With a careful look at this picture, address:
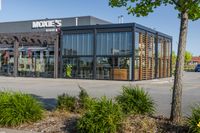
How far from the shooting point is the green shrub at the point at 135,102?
9.19 metres

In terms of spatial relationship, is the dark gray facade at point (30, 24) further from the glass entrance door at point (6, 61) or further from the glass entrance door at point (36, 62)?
the glass entrance door at point (6, 61)

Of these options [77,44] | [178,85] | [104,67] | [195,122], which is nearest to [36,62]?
[77,44]

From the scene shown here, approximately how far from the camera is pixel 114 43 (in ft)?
118

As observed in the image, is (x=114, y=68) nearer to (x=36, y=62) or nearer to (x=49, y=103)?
(x=36, y=62)

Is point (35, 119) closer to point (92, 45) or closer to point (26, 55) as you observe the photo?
point (92, 45)

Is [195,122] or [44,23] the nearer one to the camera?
[195,122]

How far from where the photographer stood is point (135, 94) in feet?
31.0

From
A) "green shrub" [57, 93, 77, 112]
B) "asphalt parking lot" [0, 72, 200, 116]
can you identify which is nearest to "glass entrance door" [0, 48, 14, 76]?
"asphalt parking lot" [0, 72, 200, 116]

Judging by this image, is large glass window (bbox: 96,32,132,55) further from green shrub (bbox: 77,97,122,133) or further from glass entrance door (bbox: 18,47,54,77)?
green shrub (bbox: 77,97,122,133)

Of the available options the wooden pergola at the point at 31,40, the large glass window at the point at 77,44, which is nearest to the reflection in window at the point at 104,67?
the large glass window at the point at 77,44

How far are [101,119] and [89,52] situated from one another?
29.9 meters

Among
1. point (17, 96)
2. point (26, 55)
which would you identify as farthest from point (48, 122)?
point (26, 55)

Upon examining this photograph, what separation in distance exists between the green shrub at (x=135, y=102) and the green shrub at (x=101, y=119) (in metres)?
1.37

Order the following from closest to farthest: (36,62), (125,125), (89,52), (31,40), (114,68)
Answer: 1. (125,125)
2. (114,68)
3. (89,52)
4. (31,40)
5. (36,62)
